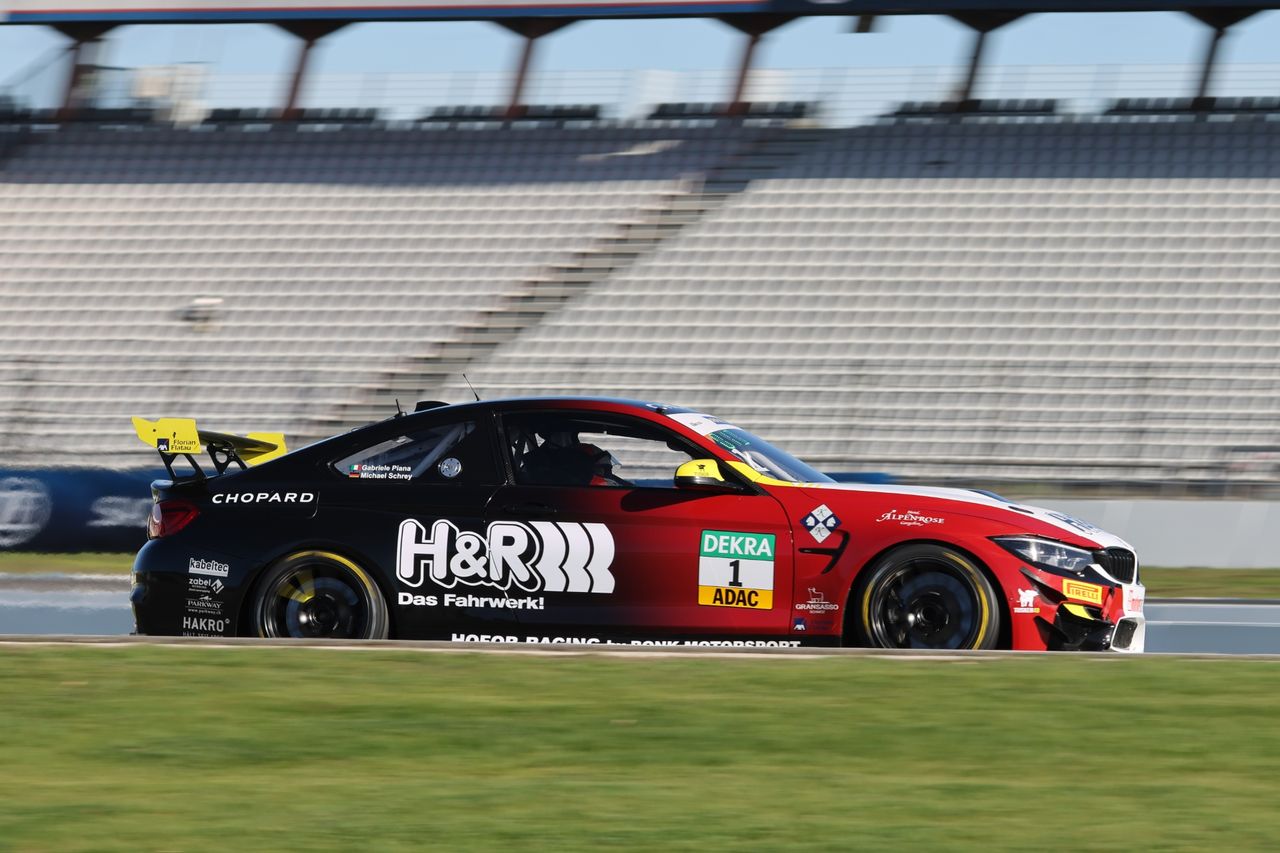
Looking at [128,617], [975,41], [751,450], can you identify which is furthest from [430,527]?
[975,41]

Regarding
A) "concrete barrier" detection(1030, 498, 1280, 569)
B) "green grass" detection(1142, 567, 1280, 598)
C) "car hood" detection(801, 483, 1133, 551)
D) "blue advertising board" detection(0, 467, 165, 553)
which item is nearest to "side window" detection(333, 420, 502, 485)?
"car hood" detection(801, 483, 1133, 551)

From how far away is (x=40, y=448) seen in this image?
730 inches

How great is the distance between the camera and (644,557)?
8102mm

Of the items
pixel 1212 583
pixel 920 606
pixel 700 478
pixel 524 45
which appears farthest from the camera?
pixel 524 45

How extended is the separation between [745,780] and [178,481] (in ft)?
14.1

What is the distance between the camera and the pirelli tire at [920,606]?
7.95 metres

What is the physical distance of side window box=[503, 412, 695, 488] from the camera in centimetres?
840

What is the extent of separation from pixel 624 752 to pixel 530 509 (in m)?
2.46

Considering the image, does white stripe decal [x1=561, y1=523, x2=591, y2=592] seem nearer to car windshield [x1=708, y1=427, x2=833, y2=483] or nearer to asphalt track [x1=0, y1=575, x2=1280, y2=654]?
car windshield [x1=708, y1=427, x2=833, y2=483]

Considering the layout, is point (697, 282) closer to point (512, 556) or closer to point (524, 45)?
point (524, 45)

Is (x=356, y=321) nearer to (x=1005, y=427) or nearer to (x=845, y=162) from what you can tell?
(x=845, y=162)

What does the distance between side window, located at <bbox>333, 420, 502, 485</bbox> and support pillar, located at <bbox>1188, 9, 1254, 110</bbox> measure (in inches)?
781

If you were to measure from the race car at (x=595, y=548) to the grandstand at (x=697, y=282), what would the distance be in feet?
30.3

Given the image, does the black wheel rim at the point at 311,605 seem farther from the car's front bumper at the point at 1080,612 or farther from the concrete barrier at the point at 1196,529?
the concrete barrier at the point at 1196,529
